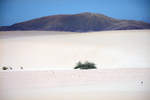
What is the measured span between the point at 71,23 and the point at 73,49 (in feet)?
1.29

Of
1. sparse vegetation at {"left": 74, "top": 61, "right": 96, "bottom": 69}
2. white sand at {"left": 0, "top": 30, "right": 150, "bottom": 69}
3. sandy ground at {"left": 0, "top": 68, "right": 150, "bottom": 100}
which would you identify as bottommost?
sandy ground at {"left": 0, "top": 68, "right": 150, "bottom": 100}

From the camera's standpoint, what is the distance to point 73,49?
2.61 m

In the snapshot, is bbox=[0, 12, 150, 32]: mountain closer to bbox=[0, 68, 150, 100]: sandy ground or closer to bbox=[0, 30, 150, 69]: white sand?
bbox=[0, 30, 150, 69]: white sand

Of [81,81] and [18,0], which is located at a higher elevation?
[18,0]

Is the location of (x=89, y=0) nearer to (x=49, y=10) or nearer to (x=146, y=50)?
(x=49, y=10)

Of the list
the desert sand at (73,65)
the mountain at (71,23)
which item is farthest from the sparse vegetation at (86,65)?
the mountain at (71,23)

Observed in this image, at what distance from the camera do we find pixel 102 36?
2.61 metres

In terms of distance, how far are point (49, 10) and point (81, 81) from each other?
3.81 feet

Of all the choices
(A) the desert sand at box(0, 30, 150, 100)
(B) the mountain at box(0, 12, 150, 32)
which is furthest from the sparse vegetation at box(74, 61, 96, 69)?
(B) the mountain at box(0, 12, 150, 32)

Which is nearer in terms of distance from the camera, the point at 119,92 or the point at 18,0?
the point at 119,92

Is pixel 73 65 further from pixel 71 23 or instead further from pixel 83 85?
pixel 71 23

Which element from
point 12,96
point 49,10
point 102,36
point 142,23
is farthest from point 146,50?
point 12,96

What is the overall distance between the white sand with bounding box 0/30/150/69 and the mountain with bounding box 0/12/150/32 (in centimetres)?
8

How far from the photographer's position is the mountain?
2.62 metres
